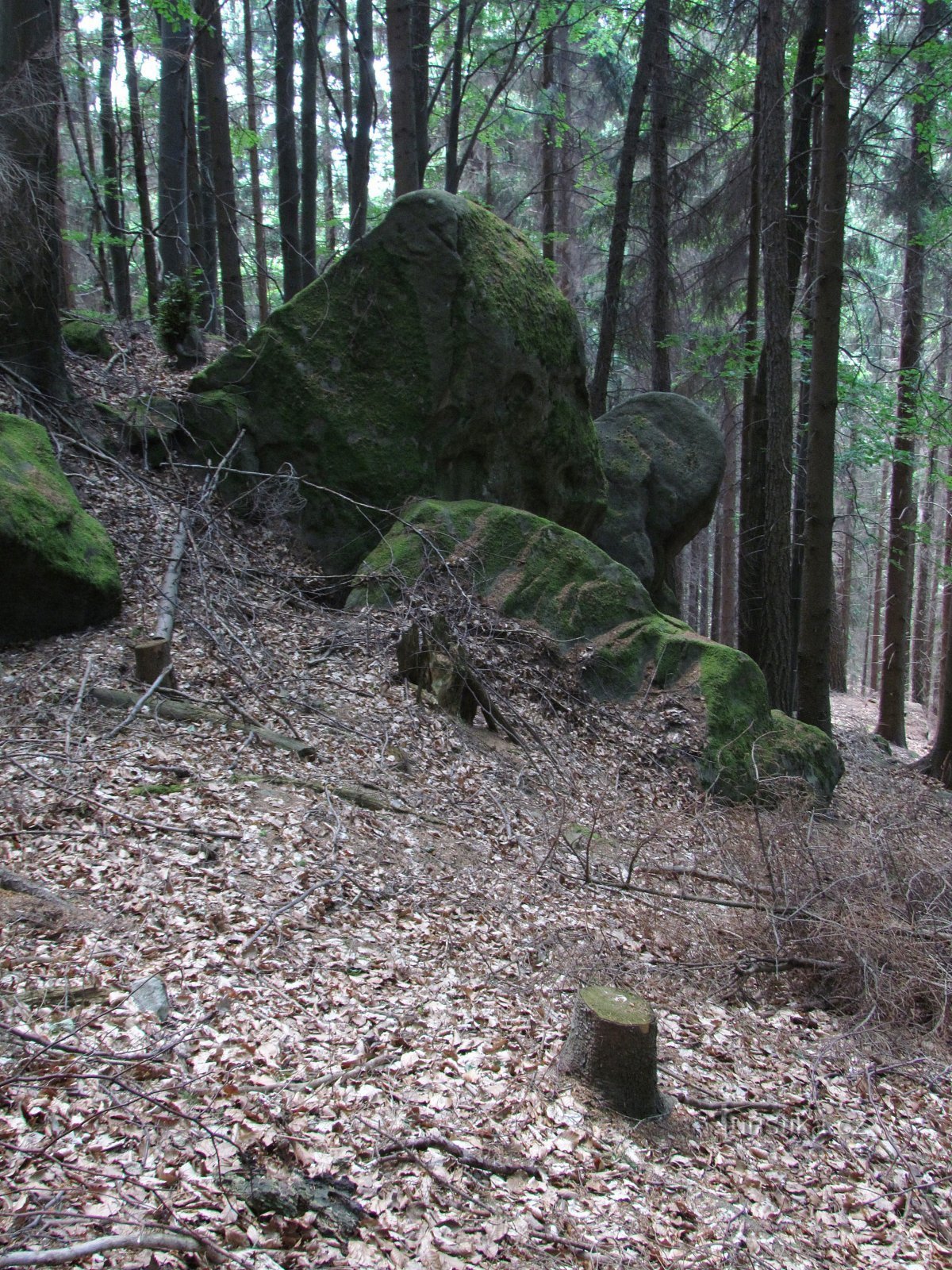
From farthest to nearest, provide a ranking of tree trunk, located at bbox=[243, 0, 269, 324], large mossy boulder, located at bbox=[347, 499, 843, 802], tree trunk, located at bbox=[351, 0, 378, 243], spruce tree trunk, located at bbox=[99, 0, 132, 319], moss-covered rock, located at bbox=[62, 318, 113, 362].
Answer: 1. tree trunk, located at bbox=[243, 0, 269, 324]
2. tree trunk, located at bbox=[351, 0, 378, 243]
3. spruce tree trunk, located at bbox=[99, 0, 132, 319]
4. moss-covered rock, located at bbox=[62, 318, 113, 362]
5. large mossy boulder, located at bbox=[347, 499, 843, 802]

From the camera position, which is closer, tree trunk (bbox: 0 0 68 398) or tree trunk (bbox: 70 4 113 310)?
tree trunk (bbox: 0 0 68 398)

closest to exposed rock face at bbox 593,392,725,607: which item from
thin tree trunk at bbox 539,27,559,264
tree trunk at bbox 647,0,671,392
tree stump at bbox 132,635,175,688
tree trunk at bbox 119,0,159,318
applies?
tree trunk at bbox 647,0,671,392

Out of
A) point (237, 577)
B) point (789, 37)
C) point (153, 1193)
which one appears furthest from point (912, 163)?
point (153, 1193)

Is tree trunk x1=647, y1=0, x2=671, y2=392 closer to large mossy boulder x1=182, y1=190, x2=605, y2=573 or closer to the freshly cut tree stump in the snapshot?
large mossy boulder x1=182, y1=190, x2=605, y2=573

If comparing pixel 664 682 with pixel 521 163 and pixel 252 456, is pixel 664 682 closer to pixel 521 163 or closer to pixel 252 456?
pixel 252 456

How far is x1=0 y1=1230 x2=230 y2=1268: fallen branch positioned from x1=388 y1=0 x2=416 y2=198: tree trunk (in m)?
11.0

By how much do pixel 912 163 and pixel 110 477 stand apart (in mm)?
12034

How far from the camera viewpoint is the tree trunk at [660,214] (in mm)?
14375

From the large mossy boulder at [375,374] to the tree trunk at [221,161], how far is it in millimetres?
3966

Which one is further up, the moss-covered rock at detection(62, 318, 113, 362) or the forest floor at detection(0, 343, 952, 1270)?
the moss-covered rock at detection(62, 318, 113, 362)

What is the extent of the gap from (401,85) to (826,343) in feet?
19.9

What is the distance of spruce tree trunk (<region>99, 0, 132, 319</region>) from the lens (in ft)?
42.7

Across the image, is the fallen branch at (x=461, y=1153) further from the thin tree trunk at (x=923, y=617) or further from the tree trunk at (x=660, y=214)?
the thin tree trunk at (x=923, y=617)

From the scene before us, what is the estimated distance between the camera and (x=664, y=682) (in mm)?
9047
